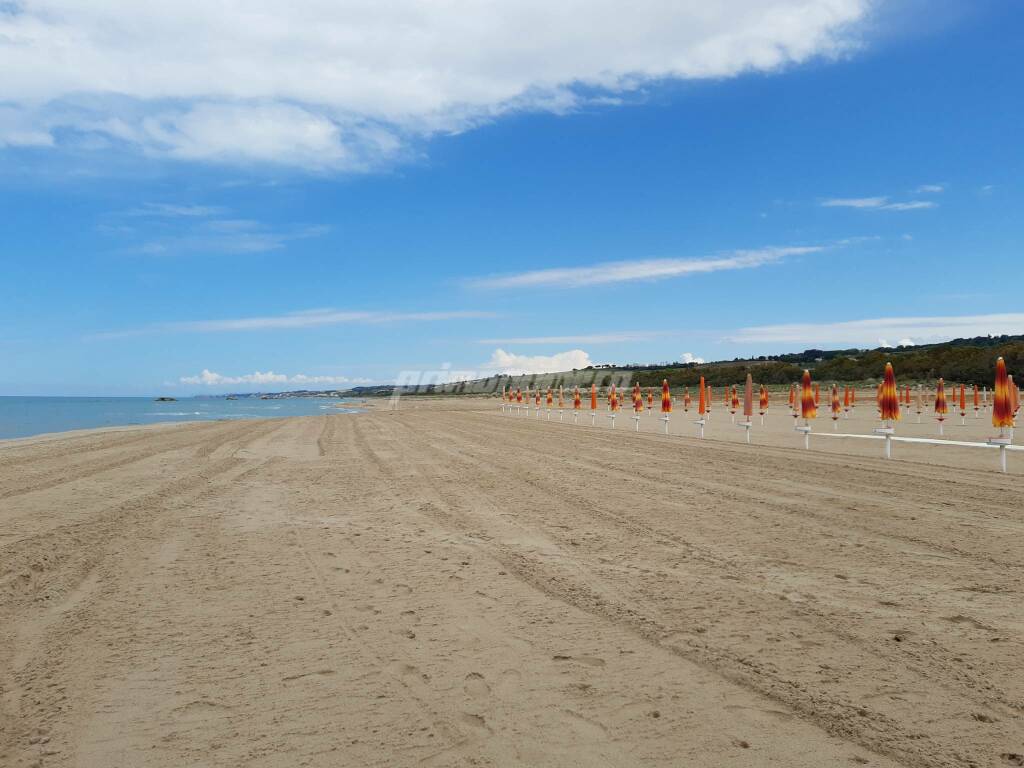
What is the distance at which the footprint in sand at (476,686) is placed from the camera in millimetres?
3666

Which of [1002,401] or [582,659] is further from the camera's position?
[1002,401]

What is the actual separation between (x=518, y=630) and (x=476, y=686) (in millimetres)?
877

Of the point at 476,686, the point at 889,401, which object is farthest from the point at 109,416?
the point at 476,686

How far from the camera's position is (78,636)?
4.63 metres

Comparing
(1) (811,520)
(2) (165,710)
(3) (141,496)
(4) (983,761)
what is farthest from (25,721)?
(3) (141,496)

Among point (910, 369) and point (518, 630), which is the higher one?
point (910, 369)

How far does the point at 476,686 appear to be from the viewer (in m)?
3.76

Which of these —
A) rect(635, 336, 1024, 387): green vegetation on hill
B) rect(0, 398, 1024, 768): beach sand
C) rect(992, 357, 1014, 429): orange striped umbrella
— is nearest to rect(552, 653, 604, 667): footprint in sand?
rect(0, 398, 1024, 768): beach sand

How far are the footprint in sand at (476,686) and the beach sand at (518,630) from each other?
0.01m

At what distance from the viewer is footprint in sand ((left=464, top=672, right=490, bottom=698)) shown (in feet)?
12.0

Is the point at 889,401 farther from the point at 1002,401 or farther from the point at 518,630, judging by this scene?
the point at 518,630

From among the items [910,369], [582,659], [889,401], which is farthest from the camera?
[910,369]

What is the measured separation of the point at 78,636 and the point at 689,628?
12.7 ft

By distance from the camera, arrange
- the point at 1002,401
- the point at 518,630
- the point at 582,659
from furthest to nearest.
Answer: the point at 1002,401
the point at 518,630
the point at 582,659
